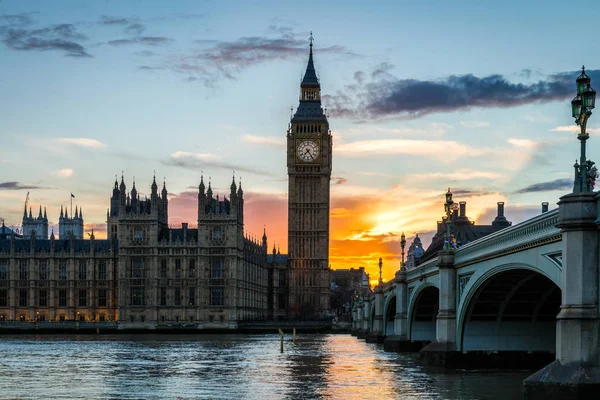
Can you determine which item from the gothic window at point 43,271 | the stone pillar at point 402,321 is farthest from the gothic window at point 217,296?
the stone pillar at point 402,321

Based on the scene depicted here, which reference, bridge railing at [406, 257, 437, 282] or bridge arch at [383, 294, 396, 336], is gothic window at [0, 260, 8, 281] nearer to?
bridge arch at [383, 294, 396, 336]

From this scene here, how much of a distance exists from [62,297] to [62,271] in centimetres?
421

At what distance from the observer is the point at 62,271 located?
169 metres

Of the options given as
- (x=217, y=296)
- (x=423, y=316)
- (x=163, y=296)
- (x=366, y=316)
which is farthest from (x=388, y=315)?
(x=163, y=296)

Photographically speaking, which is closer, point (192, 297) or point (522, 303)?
point (522, 303)

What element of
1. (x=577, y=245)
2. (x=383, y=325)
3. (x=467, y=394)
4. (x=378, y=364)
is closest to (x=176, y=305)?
(x=383, y=325)

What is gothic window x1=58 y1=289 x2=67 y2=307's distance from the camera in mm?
167750

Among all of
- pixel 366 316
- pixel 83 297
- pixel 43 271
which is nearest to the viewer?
pixel 366 316

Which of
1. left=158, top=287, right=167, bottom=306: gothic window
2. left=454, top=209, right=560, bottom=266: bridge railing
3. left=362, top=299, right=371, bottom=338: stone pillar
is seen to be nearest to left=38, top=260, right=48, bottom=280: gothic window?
left=158, top=287, right=167, bottom=306: gothic window

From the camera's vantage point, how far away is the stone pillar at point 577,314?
27188 millimetres

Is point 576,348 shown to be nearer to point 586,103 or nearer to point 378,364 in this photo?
point 586,103

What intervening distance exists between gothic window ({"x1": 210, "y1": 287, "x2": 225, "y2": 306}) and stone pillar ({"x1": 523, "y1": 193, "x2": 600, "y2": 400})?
444 feet

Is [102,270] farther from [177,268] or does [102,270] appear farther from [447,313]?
[447,313]

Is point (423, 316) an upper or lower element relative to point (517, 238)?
lower
